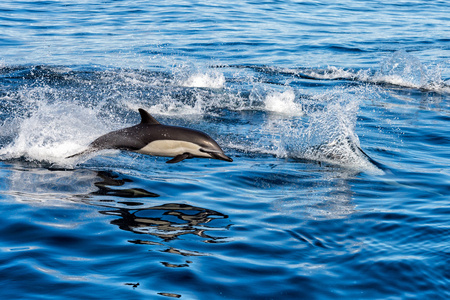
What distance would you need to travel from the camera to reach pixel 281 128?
11.9 m

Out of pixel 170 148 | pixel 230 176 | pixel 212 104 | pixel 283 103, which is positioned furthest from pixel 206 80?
pixel 170 148

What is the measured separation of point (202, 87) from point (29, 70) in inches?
190

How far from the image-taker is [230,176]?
29.0ft

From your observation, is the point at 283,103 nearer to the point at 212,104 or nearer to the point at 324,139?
the point at 212,104

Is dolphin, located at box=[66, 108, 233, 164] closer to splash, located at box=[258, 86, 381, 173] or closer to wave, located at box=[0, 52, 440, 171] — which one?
wave, located at box=[0, 52, 440, 171]

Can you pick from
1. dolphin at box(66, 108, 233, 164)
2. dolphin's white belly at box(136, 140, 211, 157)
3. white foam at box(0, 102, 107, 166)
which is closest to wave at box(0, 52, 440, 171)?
white foam at box(0, 102, 107, 166)

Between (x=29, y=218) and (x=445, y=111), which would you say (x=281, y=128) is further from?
(x=29, y=218)

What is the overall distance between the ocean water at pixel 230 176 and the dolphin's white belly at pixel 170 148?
15.5 inches

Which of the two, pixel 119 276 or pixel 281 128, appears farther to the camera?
pixel 281 128

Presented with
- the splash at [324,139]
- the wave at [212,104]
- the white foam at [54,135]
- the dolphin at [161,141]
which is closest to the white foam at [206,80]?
the wave at [212,104]

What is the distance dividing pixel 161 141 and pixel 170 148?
171 millimetres

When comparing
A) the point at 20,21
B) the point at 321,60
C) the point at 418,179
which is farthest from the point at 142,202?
the point at 20,21

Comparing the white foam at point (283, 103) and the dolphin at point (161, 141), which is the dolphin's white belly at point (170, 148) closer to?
the dolphin at point (161, 141)

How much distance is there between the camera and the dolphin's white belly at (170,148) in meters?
→ 8.41
